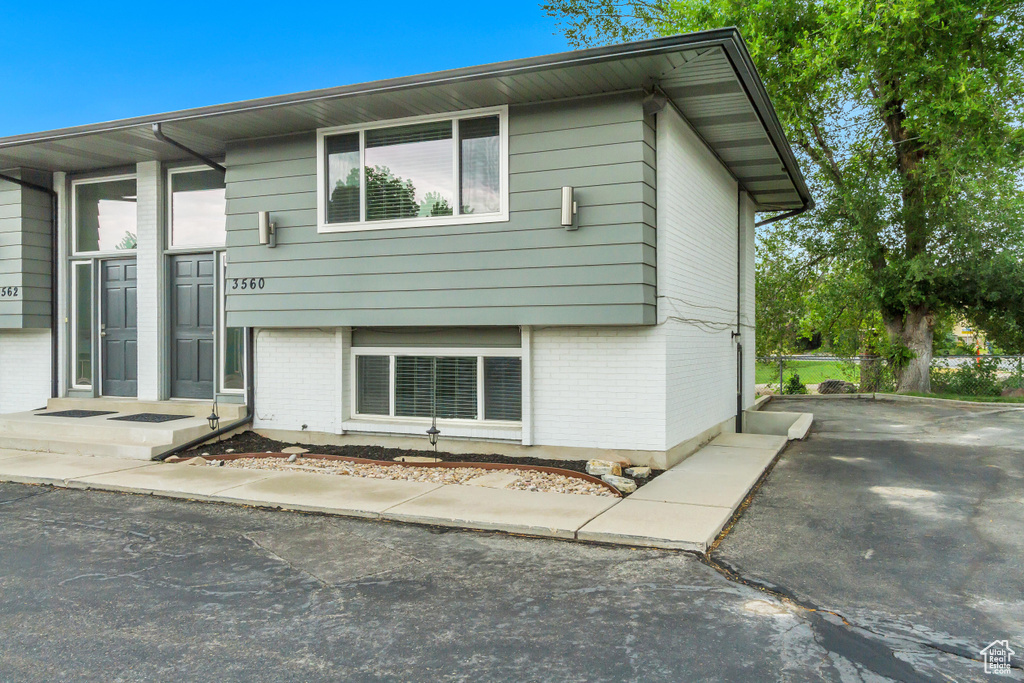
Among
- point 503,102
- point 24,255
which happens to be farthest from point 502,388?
point 24,255

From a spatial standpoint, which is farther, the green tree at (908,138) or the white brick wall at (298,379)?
the green tree at (908,138)

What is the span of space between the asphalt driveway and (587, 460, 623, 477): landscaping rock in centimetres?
143

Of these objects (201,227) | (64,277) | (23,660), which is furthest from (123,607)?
(64,277)

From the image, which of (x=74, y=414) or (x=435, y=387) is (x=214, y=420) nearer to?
(x=74, y=414)

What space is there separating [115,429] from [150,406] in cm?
116

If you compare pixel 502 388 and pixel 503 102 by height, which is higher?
pixel 503 102

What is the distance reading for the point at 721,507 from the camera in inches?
222

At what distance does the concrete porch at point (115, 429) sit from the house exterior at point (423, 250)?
13.1 inches

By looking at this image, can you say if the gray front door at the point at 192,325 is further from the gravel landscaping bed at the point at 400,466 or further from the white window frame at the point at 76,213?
the gravel landscaping bed at the point at 400,466

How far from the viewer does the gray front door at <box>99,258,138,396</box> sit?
10031 mm

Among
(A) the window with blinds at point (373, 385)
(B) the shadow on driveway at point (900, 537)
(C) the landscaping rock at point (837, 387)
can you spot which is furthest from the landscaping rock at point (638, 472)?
(C) the landscaping rock at point (837, 387)

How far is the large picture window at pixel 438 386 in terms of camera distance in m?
7.98

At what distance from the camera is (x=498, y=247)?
739cm

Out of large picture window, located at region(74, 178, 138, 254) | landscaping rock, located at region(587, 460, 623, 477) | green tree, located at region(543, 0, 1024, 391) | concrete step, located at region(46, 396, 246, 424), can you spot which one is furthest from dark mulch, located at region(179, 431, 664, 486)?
green tree, located at region(543, 0, 1024, 391)
